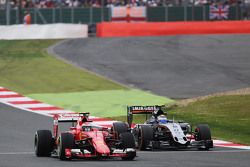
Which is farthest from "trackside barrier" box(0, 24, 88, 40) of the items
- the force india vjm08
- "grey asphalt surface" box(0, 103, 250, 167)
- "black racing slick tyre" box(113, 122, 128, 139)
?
"black racing slick tyre" box(113, 122, 128, 139)

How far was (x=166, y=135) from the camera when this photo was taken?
2202 centimetres

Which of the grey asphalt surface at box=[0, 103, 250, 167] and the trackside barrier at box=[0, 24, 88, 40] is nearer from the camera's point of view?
the grey asphalt surface at box=[0, 103, 250, 167]

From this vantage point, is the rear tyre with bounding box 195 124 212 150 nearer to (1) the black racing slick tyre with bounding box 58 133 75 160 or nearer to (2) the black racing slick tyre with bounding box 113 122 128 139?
(2) the black racing slick tyre with bounding box 113 122 128 139

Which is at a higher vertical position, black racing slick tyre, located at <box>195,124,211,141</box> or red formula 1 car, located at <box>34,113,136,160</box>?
red formula 1 car, located at <box>34,113,136,160</box>

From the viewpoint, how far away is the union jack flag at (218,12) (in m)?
47.7

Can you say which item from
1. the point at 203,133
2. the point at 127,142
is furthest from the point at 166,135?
the point at 127,142

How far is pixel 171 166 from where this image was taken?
1736 cm

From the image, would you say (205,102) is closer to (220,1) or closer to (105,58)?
(105,58)

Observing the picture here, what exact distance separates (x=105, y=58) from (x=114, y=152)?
21319 mm

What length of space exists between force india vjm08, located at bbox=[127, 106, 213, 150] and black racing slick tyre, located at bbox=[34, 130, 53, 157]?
8.62ft

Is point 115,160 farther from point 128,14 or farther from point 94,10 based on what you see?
point 94,10

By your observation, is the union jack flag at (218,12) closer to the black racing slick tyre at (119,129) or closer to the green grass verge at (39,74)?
the green grass verge at (39,74)

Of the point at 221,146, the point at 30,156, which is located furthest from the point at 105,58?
the point at 30,156

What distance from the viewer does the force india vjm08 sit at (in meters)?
21.7
